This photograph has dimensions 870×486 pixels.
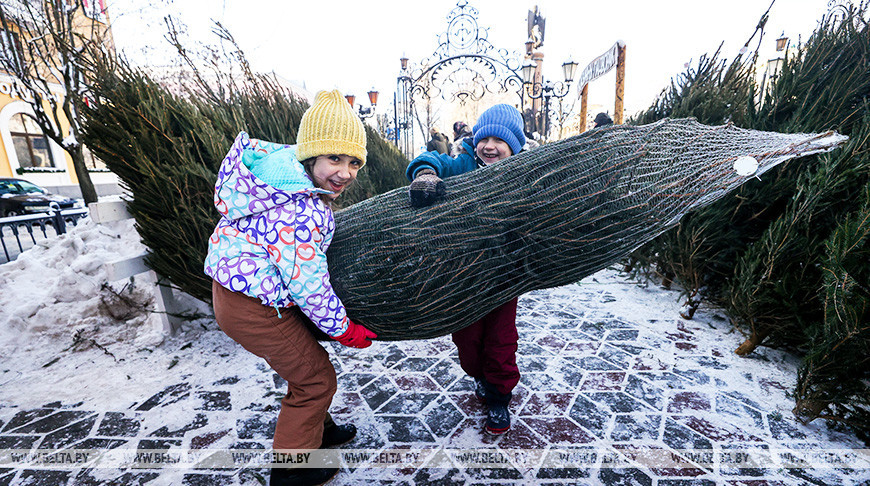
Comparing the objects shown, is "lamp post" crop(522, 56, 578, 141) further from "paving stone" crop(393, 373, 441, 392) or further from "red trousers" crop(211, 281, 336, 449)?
"red trousers" crop(211, 281, 336, 449)

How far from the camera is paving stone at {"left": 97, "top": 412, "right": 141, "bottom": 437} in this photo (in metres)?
2.25

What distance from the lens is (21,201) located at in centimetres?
1198

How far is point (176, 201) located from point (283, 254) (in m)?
2.13

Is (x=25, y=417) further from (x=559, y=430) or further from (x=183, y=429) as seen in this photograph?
(x=559, y=430)

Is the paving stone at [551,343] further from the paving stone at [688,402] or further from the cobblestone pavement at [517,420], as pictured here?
the paving stone at [688,402]

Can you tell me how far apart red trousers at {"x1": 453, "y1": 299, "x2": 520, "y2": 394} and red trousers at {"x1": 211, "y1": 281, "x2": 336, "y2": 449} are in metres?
0.88

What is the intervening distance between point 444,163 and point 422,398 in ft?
5.33

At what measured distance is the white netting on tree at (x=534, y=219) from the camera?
125cm

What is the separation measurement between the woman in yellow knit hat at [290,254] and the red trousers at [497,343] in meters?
0.82

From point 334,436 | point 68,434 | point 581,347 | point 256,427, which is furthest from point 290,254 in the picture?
point 581,347

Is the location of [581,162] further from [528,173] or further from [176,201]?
[176,201]

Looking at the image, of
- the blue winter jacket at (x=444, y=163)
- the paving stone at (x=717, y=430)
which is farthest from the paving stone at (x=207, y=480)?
the paving stone at (x=717, y=430)

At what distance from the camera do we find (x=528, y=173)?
135cm

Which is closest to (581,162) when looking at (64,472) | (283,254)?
(283,254)
